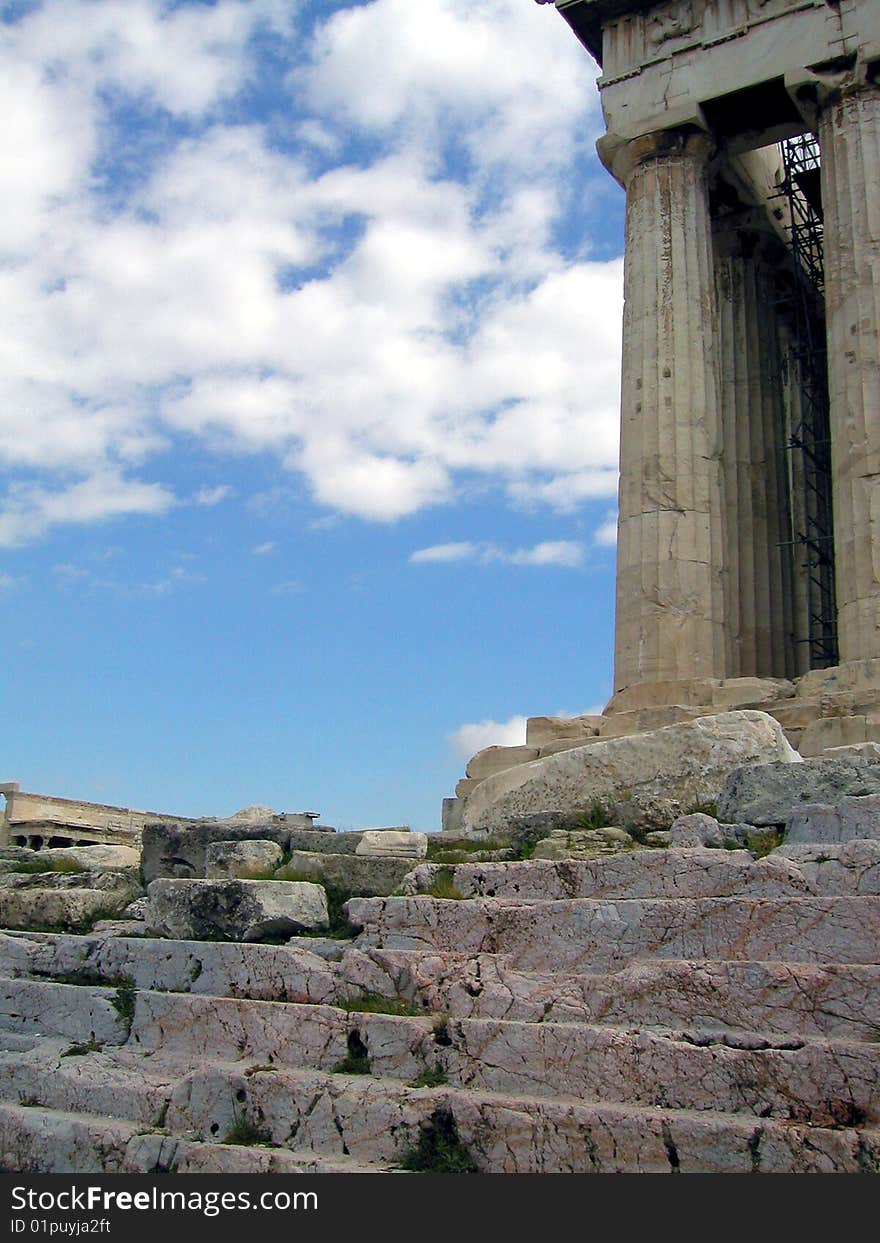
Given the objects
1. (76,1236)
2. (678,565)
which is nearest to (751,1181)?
(76,1236)

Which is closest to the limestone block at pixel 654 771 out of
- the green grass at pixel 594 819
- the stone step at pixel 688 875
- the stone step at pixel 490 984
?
the green grass at pixel 594 819

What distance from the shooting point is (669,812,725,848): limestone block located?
6.15 m

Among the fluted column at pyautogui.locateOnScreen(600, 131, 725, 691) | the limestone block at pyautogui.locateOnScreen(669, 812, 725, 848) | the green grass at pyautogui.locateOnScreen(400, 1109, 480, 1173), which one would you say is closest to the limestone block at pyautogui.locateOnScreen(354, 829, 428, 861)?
the limestone block at pyautogui.locateOnScreen(669, 812, 725, 848)

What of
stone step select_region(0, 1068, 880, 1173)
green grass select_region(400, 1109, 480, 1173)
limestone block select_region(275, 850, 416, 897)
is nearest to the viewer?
stone step select_region(0, 1068, 880, 1173)

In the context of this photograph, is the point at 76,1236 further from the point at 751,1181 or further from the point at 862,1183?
the point at 862,1183

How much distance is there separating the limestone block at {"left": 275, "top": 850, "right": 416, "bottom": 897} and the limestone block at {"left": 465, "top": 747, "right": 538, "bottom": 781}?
712 centimetres

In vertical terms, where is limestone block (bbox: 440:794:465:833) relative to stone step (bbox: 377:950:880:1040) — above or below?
above

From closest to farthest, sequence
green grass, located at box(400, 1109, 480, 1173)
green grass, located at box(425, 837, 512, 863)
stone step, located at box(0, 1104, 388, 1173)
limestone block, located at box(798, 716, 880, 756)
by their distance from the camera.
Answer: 1. green grass, located at box(400, 1109, 480, 1173)
2. stone step, located at box(0, 1104, 388, 1173)
3. green grass, located at box(425, 837, 512, 863)
4. limestone block, located at box(798, 716, 880, 756)

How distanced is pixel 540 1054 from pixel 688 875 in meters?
1.25

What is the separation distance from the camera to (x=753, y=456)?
18.4 m

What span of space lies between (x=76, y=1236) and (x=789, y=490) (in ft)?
56.9

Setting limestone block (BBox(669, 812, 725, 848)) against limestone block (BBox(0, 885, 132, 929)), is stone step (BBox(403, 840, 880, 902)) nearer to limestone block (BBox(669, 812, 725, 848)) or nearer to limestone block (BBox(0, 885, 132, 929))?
limestone block (BBox(669, 812, 725, 848))

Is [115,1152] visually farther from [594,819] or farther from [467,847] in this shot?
[594,819]

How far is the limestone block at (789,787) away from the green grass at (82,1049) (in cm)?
359
